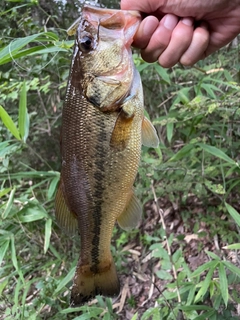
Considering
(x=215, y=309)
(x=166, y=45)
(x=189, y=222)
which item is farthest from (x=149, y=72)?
(x=215, y=309)

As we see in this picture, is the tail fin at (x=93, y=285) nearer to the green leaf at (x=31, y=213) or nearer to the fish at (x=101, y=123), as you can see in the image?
the fish at (x=101, y=123)

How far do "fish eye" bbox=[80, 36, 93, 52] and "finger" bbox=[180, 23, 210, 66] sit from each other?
1.60 ft

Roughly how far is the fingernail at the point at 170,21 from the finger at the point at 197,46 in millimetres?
109

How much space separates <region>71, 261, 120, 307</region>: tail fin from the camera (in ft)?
6.21

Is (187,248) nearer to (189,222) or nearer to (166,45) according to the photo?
(189,222)

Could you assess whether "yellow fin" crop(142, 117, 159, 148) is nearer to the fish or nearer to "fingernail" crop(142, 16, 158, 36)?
the fish

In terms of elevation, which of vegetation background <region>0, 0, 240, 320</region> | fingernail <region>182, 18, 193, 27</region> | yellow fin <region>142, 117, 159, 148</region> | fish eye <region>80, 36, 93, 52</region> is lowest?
vegetation background <region>0, 0, 240, 320</region>

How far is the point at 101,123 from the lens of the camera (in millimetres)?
1564

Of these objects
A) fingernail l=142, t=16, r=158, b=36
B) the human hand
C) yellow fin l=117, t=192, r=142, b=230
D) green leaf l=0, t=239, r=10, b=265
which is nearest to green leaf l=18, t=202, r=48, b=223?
green leaf l=0, t=239, r=10, b=265

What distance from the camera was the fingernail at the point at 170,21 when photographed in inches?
66.0

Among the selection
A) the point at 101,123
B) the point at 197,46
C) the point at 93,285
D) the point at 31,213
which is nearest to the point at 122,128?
the point at 101,123

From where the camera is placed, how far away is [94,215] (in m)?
1.73

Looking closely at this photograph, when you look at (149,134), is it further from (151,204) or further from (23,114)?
(151,204)

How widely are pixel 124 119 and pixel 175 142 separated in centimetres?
218
